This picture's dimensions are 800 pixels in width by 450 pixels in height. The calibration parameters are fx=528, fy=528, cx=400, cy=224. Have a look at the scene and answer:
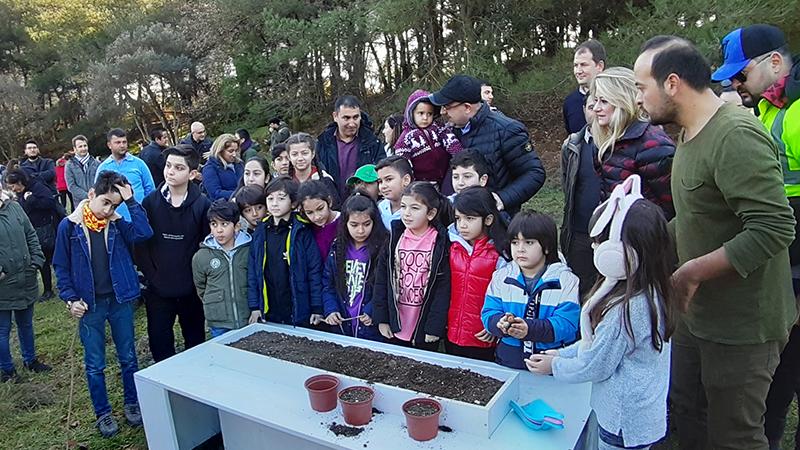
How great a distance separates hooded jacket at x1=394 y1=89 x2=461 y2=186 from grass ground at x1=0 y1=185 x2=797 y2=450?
2026mm

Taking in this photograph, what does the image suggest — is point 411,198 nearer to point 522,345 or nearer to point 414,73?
point 522,345

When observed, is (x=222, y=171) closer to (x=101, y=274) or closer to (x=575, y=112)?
(x=101, y=274)

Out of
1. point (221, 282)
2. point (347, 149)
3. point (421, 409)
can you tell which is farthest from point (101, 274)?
point (421, 409)

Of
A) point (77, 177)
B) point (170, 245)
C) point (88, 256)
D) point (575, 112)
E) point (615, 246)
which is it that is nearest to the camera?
point (615, 246)

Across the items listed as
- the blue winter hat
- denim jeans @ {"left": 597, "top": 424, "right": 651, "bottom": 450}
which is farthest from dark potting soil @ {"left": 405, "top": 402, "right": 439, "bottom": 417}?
the blue winter hat

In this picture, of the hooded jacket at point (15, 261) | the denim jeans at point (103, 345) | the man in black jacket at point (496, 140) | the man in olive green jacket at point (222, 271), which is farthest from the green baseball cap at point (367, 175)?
the hooded jacket at point (15, 261)

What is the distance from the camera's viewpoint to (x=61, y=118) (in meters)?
24.9

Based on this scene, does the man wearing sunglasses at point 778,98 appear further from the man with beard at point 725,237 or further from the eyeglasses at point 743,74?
the man with beard at point 725,237

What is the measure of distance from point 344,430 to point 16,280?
337 cm

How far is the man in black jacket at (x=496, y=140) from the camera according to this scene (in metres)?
3.10

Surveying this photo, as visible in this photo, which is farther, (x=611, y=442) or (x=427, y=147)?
(x=427, y=147)

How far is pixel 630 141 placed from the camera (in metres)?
2.51

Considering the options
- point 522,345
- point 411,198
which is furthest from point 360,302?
point 522,345

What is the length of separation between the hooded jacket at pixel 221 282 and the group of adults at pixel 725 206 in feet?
7.30
